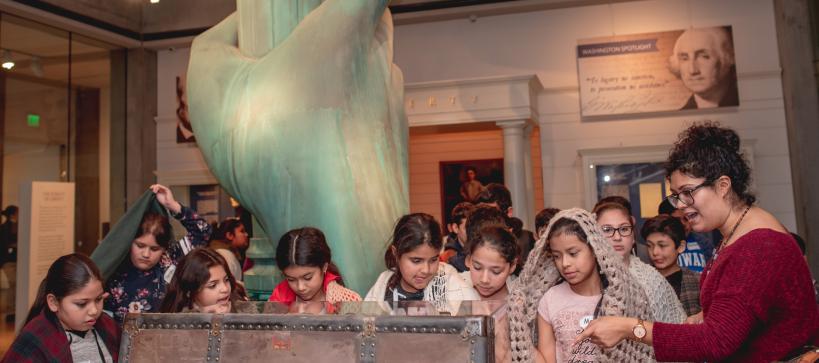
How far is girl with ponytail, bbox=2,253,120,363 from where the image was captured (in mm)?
2236

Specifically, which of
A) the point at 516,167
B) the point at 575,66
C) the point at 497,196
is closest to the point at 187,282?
the point at 497,196

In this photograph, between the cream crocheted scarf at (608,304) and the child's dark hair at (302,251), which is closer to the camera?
the cream crocheted scarf at (608,304)

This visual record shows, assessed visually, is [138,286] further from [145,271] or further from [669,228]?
[669,228]

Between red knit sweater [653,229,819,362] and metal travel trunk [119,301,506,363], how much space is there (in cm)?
51

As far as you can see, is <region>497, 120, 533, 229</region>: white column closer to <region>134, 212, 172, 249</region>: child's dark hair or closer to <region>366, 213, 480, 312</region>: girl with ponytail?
<region>366, 213, 480, 312</region>: girl with ponytail

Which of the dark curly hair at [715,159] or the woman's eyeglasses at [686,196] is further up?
the dark curly hair at [715,159]

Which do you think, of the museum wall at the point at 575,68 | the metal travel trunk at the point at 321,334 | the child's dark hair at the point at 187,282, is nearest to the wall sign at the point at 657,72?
the museum wall at the point at 575,68

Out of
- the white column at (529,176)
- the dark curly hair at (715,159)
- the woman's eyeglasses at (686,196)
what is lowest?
the woman's eyeglasses at (686,196)

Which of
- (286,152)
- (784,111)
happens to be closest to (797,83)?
(784,111)

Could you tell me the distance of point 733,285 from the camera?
64.7 inches

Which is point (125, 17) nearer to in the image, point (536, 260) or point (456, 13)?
point (456, 13)

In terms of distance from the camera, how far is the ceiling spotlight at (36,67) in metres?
10.5

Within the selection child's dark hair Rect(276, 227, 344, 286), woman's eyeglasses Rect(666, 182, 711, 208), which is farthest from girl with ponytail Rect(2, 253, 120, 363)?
woman's eyeglasses Rect(666, 182, 711, 208)

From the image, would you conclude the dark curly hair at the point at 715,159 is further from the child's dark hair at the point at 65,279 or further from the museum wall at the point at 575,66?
the museum wall at the point at 575,66
